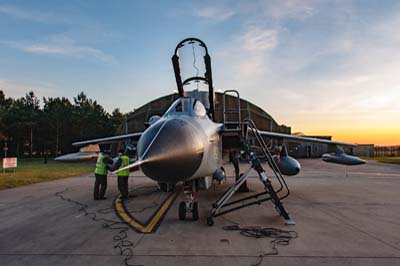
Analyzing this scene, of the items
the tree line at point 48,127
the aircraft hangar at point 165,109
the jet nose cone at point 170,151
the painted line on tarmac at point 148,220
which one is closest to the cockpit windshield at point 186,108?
the jet nose cone at point 170,151

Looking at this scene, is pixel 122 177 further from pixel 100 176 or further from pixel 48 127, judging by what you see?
pixel 48 127

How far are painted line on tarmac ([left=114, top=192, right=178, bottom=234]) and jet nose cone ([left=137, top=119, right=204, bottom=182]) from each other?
6.33 feet

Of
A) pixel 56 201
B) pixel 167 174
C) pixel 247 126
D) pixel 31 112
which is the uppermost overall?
pixel 31 112

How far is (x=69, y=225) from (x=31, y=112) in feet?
175

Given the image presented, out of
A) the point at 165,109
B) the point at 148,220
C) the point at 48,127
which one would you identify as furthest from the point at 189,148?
the point at 48,127

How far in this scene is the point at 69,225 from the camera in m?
6.33

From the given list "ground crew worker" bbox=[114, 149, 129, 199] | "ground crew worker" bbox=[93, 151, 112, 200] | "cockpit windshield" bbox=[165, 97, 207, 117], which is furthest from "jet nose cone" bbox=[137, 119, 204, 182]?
"ground crew worker" bbox=[93, 151, 112, 200]

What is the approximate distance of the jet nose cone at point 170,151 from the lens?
4.19 m

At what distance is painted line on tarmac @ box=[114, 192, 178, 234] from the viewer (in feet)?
19.7

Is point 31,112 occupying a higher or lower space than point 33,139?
higher

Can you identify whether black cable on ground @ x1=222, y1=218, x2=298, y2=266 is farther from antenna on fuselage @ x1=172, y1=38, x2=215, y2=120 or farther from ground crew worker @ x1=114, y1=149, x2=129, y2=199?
ground crew worker @ x1=114, y1=149, x2=129, y2=199

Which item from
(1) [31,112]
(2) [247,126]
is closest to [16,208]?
(2) [247,126]

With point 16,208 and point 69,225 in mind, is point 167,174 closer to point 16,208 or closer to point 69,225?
point 69,225

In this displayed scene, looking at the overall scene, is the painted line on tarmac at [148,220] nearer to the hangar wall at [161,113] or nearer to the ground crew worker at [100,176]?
the ground crew worker at [100,176]
